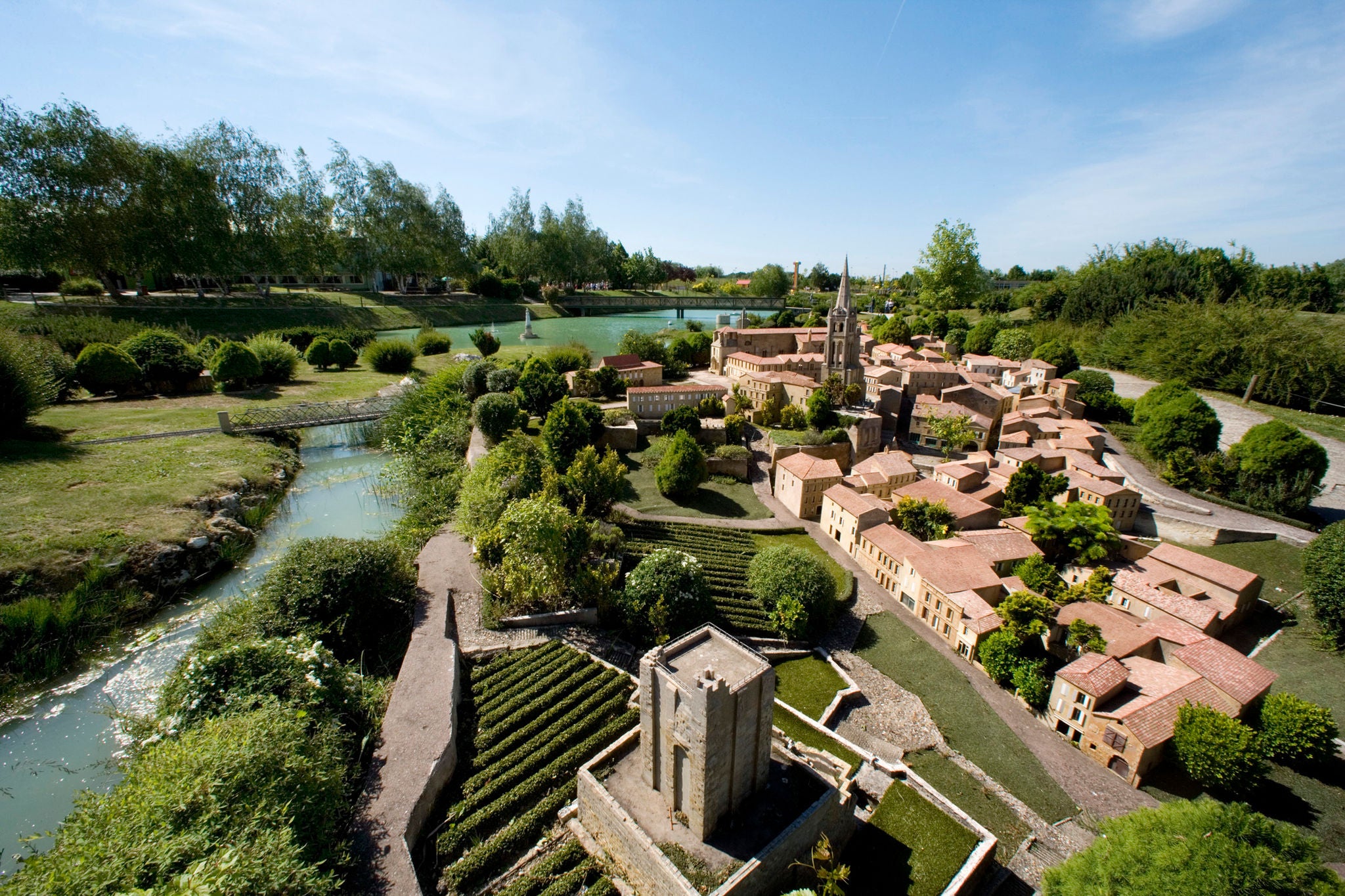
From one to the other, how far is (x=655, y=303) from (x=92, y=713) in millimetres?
90339

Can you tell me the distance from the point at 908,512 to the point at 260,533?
34592 mm

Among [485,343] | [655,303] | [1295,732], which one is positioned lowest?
[1295,732]

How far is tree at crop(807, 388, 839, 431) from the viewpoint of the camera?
141 feet

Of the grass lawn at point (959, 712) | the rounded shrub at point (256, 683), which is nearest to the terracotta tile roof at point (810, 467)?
the grass lawn at point (959, 712)

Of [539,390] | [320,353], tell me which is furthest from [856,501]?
[320,353]

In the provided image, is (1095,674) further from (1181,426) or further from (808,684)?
(1181,426)

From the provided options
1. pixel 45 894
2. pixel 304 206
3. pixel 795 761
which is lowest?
pixel 795 761

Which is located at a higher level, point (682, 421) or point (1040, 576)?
point (682, 421)

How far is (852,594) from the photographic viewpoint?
27594mm

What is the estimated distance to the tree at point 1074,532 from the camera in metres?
27.3

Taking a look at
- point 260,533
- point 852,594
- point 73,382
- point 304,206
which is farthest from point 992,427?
point 304,206

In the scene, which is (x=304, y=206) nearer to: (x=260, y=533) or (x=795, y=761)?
(x=260, y=533)

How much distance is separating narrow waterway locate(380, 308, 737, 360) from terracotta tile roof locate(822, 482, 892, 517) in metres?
41.6

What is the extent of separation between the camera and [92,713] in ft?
58.0
